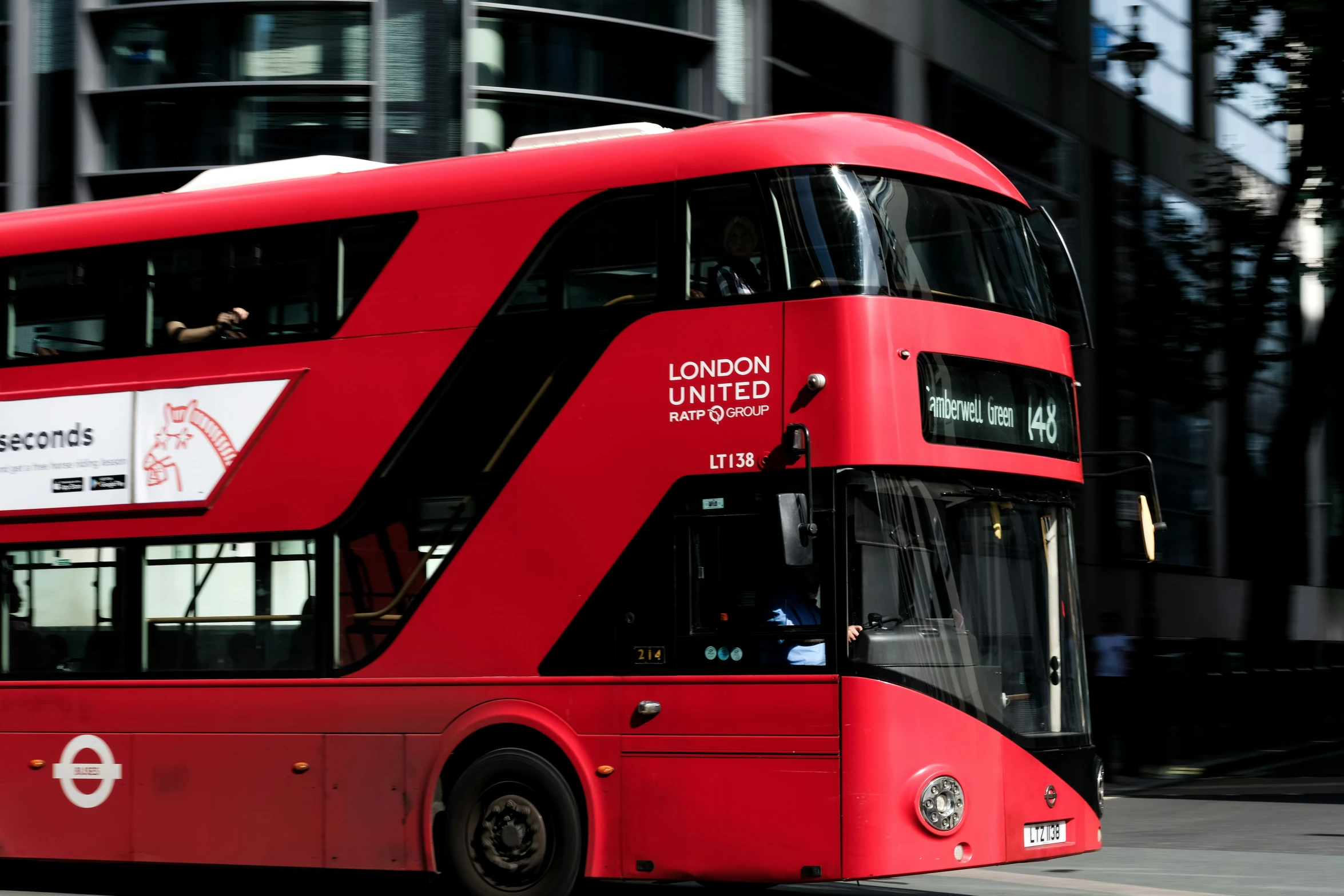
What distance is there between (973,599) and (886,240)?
6.07 ft

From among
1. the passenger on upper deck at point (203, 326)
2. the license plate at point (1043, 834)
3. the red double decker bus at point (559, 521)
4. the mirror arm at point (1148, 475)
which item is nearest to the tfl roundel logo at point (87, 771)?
the red double decker bus at point (559, 521)

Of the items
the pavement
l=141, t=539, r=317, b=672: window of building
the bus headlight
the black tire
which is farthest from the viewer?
the pavement

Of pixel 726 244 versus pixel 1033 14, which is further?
pixel 1033 14

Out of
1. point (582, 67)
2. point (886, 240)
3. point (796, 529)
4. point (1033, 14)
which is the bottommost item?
point (796, 529)

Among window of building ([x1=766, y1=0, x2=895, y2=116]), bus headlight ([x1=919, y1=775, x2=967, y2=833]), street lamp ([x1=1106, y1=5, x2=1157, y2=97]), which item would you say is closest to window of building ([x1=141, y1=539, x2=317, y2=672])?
bus headlight ([x1=919, y1=775, x2=967, y2=833])

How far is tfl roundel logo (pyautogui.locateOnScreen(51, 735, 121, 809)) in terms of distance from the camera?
1054 centimetres

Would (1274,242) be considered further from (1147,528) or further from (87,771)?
(87,771)

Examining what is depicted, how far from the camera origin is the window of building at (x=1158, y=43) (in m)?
27.8

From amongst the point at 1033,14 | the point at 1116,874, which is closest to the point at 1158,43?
the point at 1033,14

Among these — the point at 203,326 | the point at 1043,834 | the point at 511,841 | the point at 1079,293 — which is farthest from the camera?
the point at 203,326

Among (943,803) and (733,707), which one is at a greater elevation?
(733,707)

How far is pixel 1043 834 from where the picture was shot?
898 centimetres

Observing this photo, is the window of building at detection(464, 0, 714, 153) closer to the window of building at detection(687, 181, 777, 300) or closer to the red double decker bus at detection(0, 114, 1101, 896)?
the red double decker bus at detection(0, 114, 1101, 896)

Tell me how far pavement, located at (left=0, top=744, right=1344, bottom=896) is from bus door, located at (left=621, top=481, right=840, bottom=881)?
1122 mm
